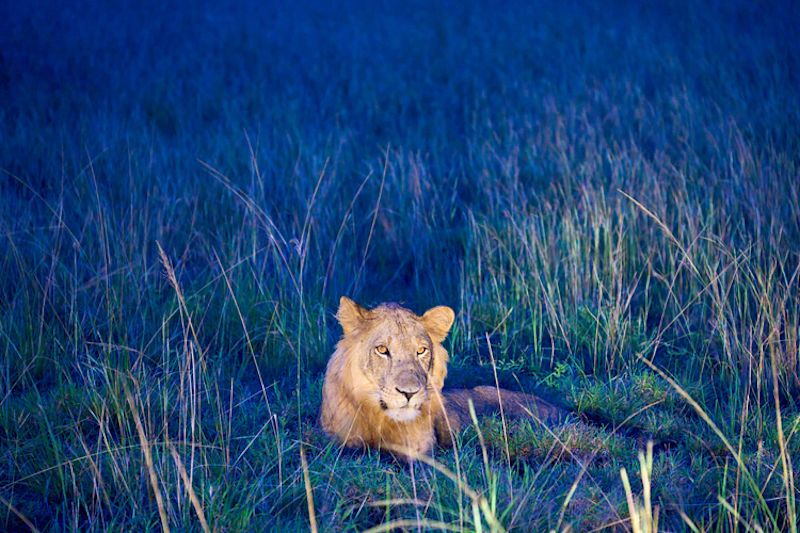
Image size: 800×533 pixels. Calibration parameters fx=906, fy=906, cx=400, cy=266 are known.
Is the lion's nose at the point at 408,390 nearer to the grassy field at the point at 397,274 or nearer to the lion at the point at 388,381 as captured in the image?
the lion at the point at 388,381

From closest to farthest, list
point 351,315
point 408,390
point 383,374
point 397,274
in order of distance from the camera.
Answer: point 408,390 < point 383,374 < point 351,315 < point 397,274

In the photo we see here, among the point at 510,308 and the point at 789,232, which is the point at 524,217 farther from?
the point at 789,232

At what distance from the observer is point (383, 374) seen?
395cm

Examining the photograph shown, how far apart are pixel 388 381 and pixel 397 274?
8.67ft

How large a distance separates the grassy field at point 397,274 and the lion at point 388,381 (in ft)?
0.43

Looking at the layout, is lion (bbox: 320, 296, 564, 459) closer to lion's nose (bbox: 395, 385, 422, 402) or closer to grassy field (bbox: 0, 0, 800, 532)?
lion's nose (bbox: 395, 385, 422, 402)

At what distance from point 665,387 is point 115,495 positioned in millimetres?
2904

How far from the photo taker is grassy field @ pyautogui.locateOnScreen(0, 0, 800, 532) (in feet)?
11.9

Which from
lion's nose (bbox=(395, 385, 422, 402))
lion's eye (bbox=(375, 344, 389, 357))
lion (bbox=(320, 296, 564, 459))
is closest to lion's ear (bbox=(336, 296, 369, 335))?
lion (bbox=(320, 296, 564, 459))

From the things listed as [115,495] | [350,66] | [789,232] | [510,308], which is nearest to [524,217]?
[510,308]

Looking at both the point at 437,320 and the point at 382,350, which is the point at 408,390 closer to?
the point at 382,350

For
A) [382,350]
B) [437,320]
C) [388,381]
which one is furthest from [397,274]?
[388,381]

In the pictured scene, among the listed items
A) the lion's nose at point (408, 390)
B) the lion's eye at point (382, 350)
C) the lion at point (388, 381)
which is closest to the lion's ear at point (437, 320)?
the lion at point (388, 381)

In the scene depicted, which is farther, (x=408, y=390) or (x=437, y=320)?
(x=437, y=320)
